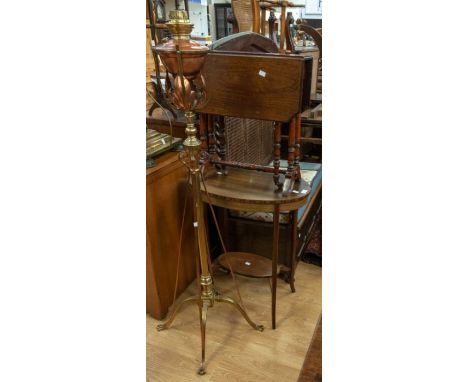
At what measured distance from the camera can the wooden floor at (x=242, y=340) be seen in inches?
58.6

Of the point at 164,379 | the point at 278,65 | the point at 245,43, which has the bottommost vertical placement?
the point at 164,379

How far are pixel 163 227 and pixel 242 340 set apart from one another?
1.98ft

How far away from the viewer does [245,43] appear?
1.62m

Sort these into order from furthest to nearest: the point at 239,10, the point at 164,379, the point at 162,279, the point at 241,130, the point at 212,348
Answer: the point at 239,10
the point at 241,130
the point at 162,279
the point at 212,348
the point at 164,379

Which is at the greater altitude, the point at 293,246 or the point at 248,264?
the point at 293,246

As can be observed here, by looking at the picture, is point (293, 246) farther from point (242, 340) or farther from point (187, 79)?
point (187, 79)

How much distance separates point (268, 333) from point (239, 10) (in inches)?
71.3

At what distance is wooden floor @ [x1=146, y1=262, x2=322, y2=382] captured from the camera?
1.49 metres

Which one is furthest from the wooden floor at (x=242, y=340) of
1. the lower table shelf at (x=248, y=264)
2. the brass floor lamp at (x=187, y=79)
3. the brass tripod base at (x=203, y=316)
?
the brass floor lamp at (x=187, y=79)

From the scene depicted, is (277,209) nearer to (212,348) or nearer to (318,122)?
(212,348)

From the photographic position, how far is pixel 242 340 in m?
1.64

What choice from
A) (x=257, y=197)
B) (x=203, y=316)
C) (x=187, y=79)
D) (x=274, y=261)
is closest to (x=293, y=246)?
(x=274, y=261)

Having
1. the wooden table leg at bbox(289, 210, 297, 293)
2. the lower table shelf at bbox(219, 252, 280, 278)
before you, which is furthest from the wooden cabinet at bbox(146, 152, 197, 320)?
the wooden table leg at bbox(289, 210, 297, 293)

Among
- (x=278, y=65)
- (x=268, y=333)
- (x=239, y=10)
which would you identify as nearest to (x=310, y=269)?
(x=268, y=333)
